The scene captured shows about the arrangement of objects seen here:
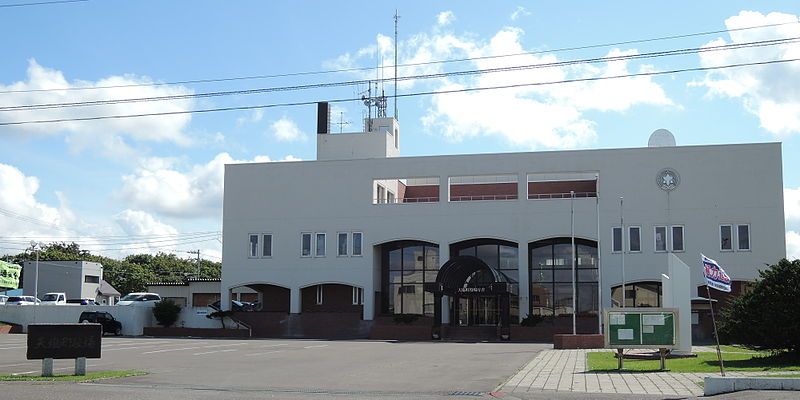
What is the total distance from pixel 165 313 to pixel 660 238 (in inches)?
1242

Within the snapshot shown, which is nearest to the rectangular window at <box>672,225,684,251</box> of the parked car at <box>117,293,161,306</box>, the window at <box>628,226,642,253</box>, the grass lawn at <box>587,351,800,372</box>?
the window at <box>628,226,642,253</box>

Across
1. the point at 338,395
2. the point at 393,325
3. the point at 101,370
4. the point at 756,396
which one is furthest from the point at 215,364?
the point at 393,325

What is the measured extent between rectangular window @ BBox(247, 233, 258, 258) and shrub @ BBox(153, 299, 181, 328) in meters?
5.94

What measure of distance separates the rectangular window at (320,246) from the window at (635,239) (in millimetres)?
19303

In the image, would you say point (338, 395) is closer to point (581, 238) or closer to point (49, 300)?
point (581, 238)

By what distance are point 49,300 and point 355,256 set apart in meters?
27.1

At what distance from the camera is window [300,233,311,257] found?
5500 cm

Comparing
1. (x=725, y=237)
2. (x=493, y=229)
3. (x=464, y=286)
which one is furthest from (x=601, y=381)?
(x=493, y=229)

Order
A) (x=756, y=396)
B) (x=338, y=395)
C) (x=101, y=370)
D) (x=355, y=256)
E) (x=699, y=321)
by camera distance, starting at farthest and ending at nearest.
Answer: (x=355, y=256) → (x=699, y=321) → (x=101, y=370) → (x=338, y=395) → (x=756, y=396)

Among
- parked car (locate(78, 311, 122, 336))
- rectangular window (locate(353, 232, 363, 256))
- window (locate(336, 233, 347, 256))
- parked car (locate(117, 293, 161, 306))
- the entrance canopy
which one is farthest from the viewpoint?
parked car (locate(117, 293, 161, 306))

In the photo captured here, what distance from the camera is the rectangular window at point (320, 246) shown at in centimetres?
5475

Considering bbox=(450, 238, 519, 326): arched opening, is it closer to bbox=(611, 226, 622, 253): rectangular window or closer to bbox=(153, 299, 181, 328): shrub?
bbox=(611, 226, 622, 253): rectangular window

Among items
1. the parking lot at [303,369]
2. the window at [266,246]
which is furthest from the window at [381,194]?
the parking lot at [303,369]

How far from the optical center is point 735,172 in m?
48.6
